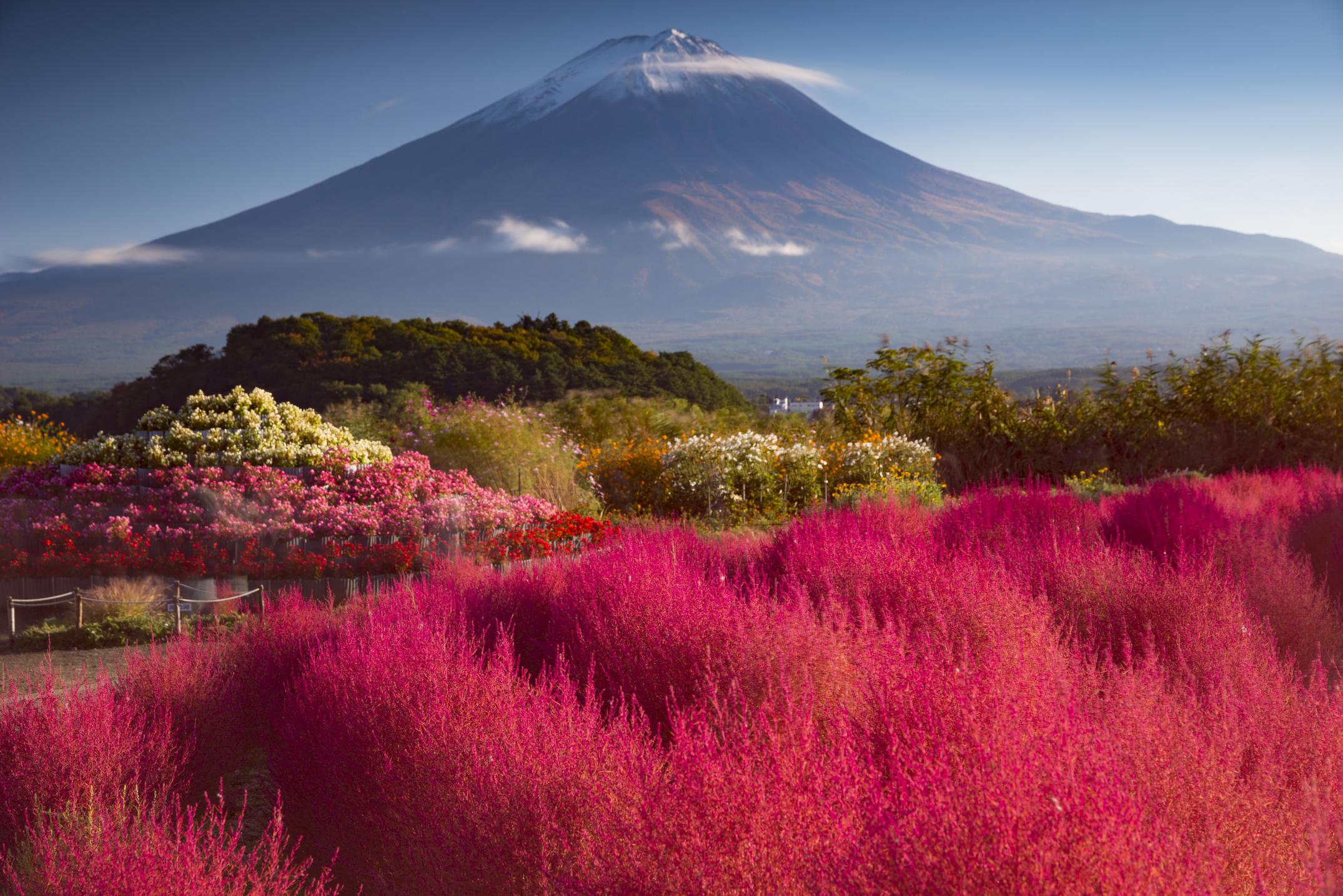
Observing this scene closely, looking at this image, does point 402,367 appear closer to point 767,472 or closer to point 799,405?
point 767,472

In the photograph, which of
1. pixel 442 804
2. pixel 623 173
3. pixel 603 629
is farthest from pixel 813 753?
pixel 623 173

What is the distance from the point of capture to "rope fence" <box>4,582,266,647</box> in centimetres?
624

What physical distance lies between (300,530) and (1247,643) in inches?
253

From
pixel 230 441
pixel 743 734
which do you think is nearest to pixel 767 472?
pixel 230 441

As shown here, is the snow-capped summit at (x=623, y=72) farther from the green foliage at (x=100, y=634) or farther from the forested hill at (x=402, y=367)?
the green foliage at (x=100, y=634)

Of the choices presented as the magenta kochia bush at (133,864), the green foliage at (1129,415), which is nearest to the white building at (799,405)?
the green foliage at (1129,415)

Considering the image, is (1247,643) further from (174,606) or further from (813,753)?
(174,606)

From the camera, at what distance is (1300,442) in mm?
9594

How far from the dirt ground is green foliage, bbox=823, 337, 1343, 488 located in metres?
7.67

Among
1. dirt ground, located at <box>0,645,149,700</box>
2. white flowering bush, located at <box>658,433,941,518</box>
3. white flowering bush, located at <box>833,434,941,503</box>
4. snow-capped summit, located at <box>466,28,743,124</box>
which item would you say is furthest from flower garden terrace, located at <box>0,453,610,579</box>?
snow-capped summit, located at <box>466,28,743,124</box>

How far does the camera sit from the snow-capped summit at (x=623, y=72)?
16888 cm

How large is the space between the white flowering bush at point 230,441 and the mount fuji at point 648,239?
5555 inches

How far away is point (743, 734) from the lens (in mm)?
2111

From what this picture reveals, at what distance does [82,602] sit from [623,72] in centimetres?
18224
